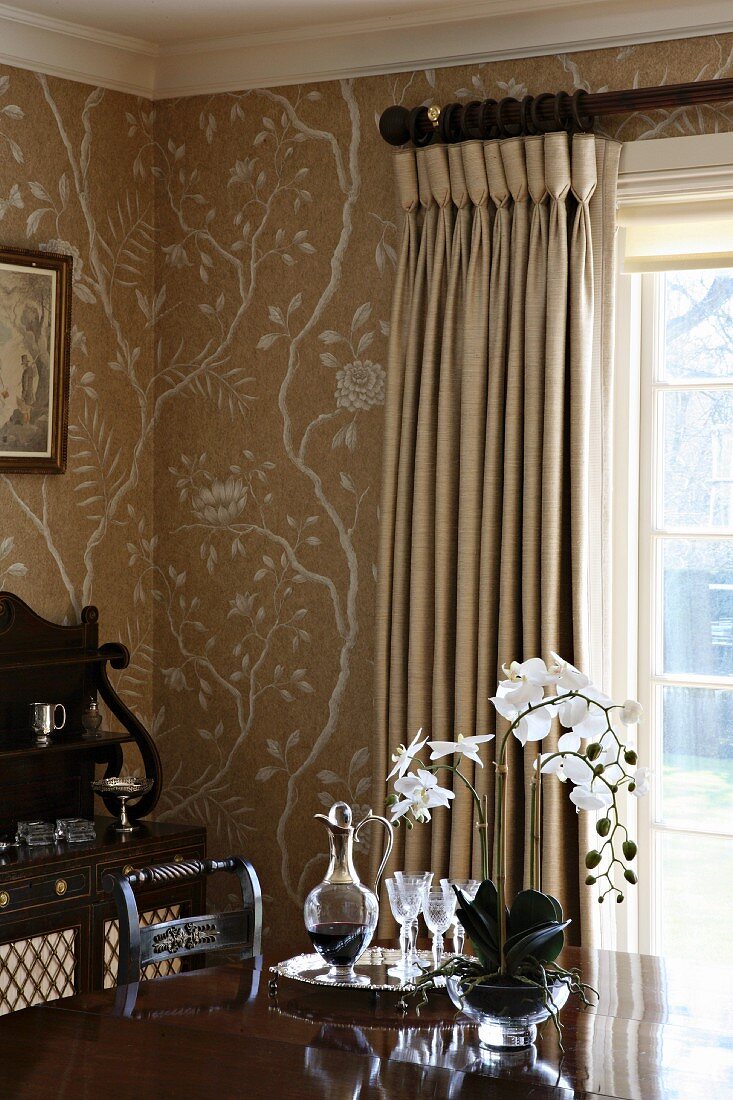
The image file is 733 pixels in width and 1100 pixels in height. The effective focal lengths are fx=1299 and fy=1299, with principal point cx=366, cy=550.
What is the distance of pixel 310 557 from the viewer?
3621mm

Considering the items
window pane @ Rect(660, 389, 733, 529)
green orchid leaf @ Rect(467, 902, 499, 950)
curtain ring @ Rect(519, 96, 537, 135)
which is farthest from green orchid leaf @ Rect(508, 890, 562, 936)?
curtain ring @ Rect(519, 96, 537, 135)

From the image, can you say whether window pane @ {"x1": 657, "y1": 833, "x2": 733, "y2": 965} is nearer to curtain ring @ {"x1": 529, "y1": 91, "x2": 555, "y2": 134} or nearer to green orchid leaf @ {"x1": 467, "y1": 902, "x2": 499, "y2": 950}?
green orchid leaf @ {"x1": 467, "y1": 902, "x2": 499, "y2": 950}

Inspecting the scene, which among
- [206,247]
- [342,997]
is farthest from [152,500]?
[342,997]

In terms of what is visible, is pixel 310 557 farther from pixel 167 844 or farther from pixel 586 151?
pixel 586 151

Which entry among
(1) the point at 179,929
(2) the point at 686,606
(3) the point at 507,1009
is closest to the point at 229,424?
(2) the point at 686,606

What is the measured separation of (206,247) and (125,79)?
0.52m

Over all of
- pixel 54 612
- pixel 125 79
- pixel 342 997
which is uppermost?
pixel 125 79

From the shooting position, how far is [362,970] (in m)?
2.15

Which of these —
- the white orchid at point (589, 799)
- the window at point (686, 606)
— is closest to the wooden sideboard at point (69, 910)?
the window at point (686, 606)

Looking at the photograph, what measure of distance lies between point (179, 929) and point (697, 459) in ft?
5.78

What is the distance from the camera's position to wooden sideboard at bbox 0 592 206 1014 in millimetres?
3002

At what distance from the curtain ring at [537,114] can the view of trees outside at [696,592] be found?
495 mm

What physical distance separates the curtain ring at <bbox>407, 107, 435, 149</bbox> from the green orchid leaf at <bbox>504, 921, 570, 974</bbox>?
2159 mm

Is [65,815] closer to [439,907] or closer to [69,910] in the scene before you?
[69,910]
